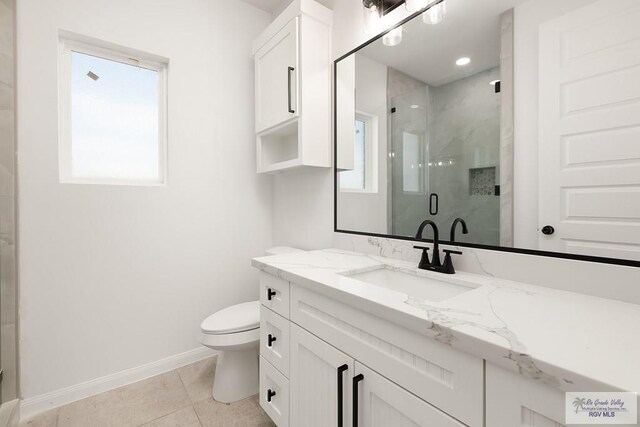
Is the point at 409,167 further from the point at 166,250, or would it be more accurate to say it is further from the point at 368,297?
the point at 166,250

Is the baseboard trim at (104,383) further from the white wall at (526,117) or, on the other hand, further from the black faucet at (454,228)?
the white wall at (526,117)

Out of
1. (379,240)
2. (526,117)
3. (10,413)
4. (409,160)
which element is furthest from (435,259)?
(10,413)

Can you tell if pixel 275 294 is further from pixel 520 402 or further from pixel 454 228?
pixel 520 402

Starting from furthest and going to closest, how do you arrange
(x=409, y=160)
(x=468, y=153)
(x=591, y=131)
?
1. (x=409, y=160)
2. (x=468, y=153)
3. (x=591, y=131)

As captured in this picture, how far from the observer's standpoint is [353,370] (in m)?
0.90

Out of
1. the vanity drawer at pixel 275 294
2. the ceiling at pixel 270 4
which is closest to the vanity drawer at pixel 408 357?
the vanity drawer at pixel 275 294

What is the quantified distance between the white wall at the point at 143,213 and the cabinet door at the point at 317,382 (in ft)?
3.82

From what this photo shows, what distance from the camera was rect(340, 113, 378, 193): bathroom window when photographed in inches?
62.4

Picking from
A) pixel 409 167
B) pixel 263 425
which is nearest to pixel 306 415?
pixel 263 425

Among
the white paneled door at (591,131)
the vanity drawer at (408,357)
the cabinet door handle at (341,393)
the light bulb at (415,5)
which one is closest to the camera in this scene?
the vanity drawer at (408,357)

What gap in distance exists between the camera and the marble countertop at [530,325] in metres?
0.49

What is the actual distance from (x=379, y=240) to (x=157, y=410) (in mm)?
1514

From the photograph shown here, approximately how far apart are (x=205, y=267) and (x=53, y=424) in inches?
41.8

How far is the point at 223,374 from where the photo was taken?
165 centimetres
